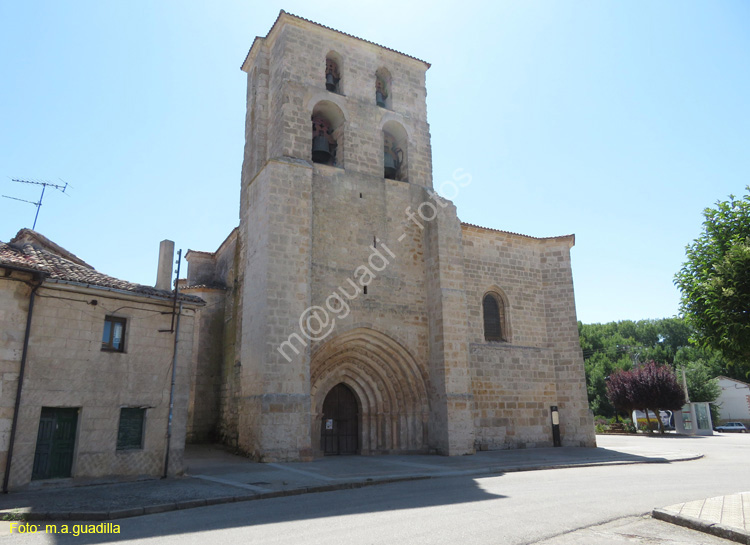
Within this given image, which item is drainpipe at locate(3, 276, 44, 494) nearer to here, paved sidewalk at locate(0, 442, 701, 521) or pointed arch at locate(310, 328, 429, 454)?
paved sidewalk at locate(0, 442, 701, 521)

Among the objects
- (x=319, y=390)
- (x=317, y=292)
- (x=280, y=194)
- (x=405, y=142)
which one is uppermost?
(x=405, y=142)

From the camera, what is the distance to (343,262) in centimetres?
1449

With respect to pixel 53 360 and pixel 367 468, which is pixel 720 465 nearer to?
pixel 367 468

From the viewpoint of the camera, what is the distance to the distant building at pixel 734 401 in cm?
4091

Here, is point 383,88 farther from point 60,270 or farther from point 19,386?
point 19,386

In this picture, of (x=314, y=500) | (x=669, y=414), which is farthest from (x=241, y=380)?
(x=669, y=414)

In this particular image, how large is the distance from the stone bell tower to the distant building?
36552mm

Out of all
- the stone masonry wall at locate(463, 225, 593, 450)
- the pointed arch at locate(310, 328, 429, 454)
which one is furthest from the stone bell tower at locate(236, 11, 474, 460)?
the stone masonry wall at locate(463, 225, 593, 450)

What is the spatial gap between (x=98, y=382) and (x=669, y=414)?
Answer: 40488mm

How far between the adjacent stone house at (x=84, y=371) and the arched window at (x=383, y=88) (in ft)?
31.8

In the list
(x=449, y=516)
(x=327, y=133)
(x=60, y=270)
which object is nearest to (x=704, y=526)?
(x=449, y=516)

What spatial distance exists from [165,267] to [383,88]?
31.6 feet

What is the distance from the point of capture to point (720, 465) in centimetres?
1220

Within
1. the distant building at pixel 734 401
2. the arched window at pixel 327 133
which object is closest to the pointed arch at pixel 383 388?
the arched window at pixel 327 133
